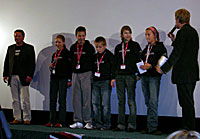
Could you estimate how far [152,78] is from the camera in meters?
3.29

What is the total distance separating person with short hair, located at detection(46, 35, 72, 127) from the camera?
152 inches

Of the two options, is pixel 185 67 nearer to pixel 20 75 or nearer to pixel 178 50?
pixel 178 50

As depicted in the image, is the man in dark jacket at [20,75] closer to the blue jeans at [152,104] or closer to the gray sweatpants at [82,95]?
the gray sweatpants at [82,95]

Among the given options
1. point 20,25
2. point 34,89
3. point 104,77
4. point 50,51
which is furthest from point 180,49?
point 20,25

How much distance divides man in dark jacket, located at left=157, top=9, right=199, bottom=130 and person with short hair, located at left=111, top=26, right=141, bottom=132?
633 millimetres

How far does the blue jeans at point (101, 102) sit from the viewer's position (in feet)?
11.8

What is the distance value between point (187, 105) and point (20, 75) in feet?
8.17

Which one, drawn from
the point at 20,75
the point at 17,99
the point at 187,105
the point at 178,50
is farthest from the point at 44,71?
the point at 187,105

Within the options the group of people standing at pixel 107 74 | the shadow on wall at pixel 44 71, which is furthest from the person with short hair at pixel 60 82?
the shadow on wall at pixel 44 71

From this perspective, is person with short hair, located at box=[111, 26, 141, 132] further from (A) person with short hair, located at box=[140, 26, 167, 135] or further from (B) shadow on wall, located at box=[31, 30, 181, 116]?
(B) shadow on wall, located at box=[31, 30, 181, 116]

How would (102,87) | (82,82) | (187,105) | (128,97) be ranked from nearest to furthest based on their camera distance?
(187,105)
(128,97)
(102,87)
(82,82)

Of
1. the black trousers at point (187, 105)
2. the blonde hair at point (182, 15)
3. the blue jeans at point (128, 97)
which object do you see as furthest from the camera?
the blue jeans at point (128, 97)

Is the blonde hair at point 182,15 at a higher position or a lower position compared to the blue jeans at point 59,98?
higher

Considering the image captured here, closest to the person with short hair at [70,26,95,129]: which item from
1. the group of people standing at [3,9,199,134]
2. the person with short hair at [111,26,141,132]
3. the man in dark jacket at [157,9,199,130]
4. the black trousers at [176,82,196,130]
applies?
the group of people standing at [3,9,199,134]
